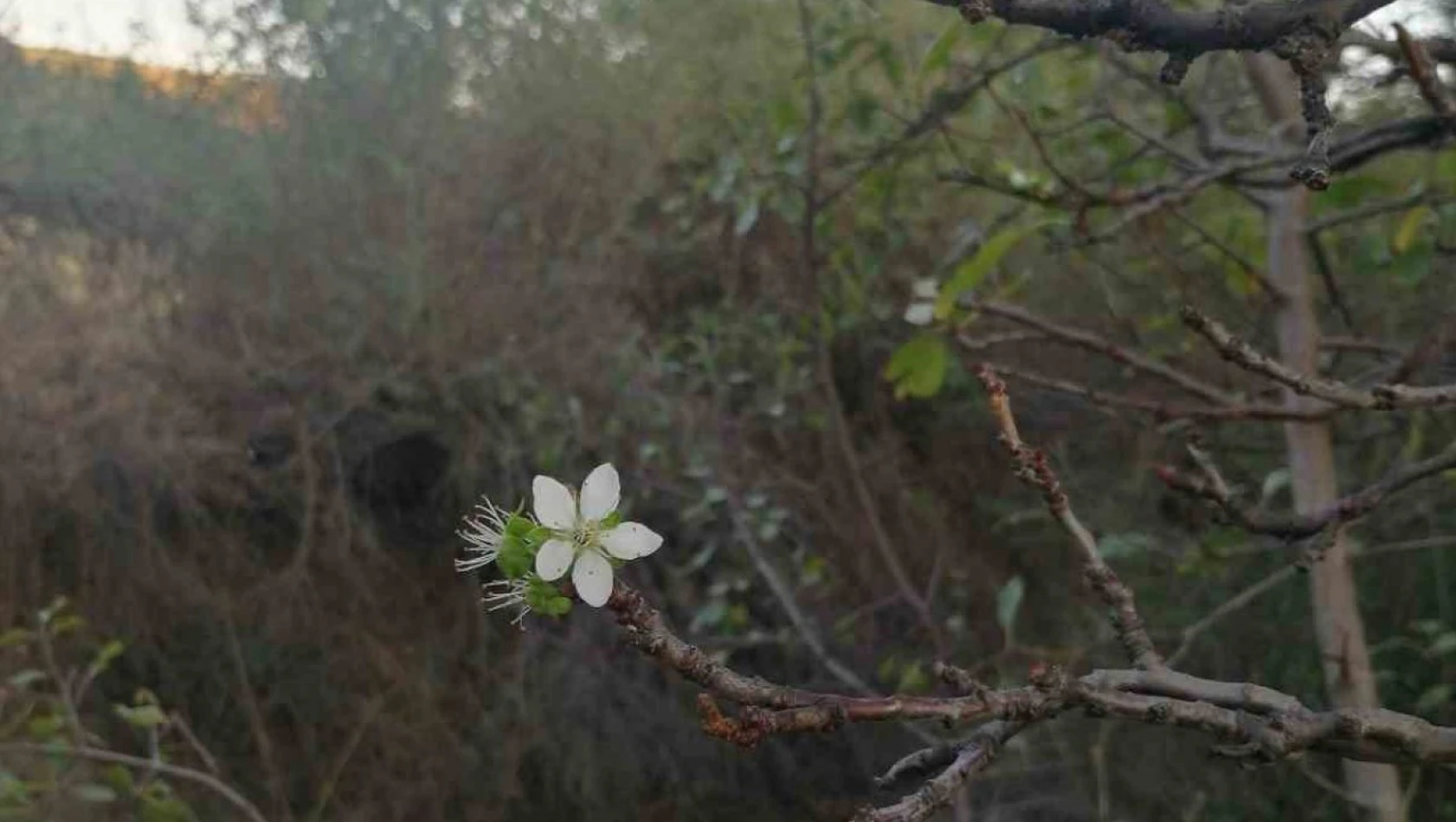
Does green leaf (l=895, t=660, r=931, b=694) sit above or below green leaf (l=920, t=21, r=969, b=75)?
below

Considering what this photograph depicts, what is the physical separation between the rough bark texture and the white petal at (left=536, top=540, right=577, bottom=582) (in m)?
0.75

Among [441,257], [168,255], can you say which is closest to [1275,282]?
[441,257]

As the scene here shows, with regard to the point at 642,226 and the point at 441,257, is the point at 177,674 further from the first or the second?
the point at 642,226

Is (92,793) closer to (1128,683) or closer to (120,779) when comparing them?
(120,779)

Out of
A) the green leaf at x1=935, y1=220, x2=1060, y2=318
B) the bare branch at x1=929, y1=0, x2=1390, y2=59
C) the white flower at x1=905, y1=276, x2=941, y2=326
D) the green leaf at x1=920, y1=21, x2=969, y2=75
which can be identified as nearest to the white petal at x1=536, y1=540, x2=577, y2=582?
the bare branch at x1=929, y1=0, x2=1390, y2=59

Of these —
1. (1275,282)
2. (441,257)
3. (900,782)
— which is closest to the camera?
(900,782)

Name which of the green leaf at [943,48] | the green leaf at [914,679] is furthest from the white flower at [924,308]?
the green leaf at [914,679]

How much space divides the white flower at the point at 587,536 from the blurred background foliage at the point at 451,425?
5.72 feet

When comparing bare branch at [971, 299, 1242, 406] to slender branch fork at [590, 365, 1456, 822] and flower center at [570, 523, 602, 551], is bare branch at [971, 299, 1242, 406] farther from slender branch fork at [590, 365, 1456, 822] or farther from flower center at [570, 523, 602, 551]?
flower center at [570, 523, 602, 551]

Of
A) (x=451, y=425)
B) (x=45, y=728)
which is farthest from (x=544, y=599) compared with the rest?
(x=451, y=425)

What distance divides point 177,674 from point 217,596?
0.17 meters

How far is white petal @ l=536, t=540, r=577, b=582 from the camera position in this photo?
0.53m

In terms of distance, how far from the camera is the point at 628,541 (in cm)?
55

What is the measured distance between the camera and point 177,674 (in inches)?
103
